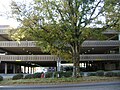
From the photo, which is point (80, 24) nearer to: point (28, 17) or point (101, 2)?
point (101, 2)

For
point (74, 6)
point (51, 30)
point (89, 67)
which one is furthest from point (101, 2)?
point (89, 67)

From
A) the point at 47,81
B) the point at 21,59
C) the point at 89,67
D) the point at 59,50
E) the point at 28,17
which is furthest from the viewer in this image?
the point at 89,67

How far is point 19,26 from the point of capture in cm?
2367

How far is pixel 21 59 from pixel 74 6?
29160 mm

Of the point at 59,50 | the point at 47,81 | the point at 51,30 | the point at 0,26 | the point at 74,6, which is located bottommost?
the point at 47,81

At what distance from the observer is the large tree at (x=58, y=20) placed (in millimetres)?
22766

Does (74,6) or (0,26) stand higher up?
(0,26)

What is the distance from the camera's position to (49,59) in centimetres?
5069

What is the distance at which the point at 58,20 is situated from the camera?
2325 centimetres

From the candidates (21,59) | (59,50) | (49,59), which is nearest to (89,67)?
(49,59)

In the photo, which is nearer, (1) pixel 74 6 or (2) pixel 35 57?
(1) pixel 74 6

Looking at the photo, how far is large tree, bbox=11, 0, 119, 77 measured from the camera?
74.7 ft

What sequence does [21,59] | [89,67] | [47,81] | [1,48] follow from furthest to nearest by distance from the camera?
[89,67], [1,48], [21,59], [47,81]

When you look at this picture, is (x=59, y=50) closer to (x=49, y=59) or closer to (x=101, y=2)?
(x=101, y=2)
